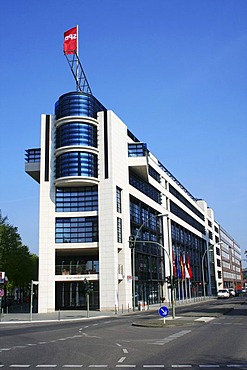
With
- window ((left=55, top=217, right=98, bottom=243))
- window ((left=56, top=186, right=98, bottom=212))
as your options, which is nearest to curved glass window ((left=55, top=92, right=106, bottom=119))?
window ((left=56, top=186, right=98, bottom=212))

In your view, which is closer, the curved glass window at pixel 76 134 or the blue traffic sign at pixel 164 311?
the blue traffic sign at pixel 164 311

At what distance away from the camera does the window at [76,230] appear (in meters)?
53.9

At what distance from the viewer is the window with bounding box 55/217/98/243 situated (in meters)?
53.9

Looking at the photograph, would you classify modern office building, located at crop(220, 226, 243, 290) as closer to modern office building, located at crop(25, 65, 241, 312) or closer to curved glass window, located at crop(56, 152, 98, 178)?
modern office building, located at crop(25, 65, 241, 312)

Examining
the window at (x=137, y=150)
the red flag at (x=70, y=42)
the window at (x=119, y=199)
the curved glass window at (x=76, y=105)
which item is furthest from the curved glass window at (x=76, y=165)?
the red flag at (x=70, y=42)

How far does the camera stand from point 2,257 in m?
61.6

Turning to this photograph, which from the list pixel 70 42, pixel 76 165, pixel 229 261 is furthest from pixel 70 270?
pixel 229 261

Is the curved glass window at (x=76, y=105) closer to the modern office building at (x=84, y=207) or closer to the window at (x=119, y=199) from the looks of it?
the modern office building at (x=84, y=207)

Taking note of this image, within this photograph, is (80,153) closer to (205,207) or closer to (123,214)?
(123,214)

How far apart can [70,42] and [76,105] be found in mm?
8702

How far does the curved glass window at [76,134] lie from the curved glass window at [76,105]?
4.55 feet

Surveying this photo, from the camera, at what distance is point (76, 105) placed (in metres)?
54.9

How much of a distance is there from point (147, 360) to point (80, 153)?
42.3m

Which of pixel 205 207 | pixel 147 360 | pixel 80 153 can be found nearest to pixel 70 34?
pixel 80 153
